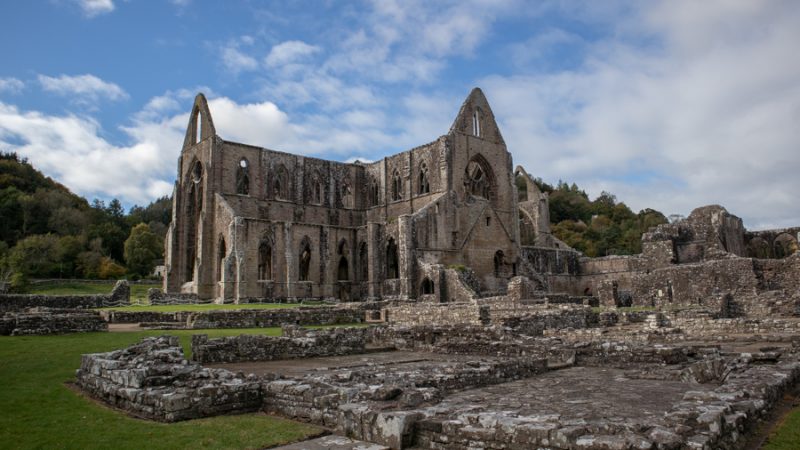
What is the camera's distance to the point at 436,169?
1807 inches

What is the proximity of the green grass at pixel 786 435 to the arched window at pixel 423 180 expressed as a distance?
131 ft

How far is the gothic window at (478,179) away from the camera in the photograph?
161ft

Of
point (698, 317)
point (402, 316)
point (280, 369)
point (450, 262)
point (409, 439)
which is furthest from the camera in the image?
point (450, 262)

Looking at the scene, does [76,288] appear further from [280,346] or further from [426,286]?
[280,346]

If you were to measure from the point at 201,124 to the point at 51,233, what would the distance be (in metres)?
40.1

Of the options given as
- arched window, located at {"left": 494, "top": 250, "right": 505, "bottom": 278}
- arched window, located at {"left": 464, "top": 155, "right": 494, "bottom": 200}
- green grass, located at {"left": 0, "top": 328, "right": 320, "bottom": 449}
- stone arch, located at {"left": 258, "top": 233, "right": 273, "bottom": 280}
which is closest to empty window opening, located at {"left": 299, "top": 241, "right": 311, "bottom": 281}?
stone arch, located at {"left": 258, "top": 233, "right": 273, "bottom": 280}

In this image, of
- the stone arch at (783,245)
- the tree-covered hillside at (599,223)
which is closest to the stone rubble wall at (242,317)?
the stone arch at (783,245)

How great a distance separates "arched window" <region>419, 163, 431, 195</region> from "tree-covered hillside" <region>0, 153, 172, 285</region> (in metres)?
32.0

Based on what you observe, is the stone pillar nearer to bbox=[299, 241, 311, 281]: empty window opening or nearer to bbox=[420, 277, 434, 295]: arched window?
bbox=[420, 277, 434, 295]: arched window

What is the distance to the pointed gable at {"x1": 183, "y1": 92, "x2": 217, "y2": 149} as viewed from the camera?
45412mm

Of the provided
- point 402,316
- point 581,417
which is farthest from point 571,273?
point 581,417

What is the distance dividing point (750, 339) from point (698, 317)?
165 inches

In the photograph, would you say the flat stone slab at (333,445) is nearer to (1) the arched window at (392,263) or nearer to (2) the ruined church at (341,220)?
(2) the ruined church at (341,220)

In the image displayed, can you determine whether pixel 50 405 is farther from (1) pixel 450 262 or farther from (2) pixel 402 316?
(1) pixel 450 262
